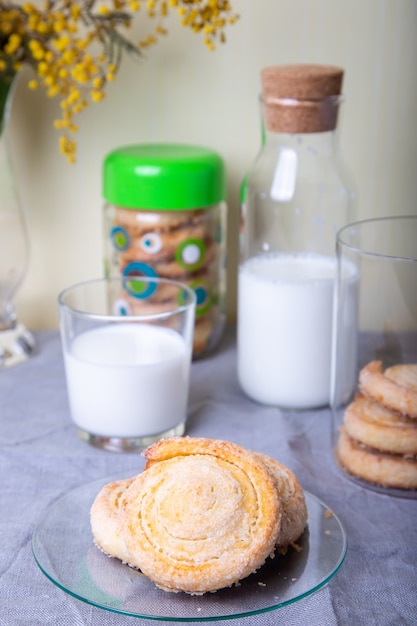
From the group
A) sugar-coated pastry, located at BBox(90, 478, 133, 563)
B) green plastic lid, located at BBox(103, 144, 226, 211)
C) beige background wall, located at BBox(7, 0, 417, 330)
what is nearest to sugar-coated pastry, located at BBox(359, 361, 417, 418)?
sugar-coated pastry, located at BBox(90, 478, 133, 563)

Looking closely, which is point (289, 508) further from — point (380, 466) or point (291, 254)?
point (291, 254)

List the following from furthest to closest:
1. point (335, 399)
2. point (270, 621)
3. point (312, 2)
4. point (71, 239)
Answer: point (71, 239)
point (312, 2)
point (335, 399)
point (270, 621)

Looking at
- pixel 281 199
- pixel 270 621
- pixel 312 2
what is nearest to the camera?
pixel 270 621

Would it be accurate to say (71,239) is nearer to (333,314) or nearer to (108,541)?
(333,314)

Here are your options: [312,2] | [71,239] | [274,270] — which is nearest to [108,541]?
[274,270]

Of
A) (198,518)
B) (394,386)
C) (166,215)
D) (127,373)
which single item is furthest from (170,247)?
(198,518)

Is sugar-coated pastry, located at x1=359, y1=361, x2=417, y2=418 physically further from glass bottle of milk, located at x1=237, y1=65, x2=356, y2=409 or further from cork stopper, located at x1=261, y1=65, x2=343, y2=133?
cork stopper, located at x1=261, y1=65, x2=343, y2=133

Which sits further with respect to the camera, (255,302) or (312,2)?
(312,2)
